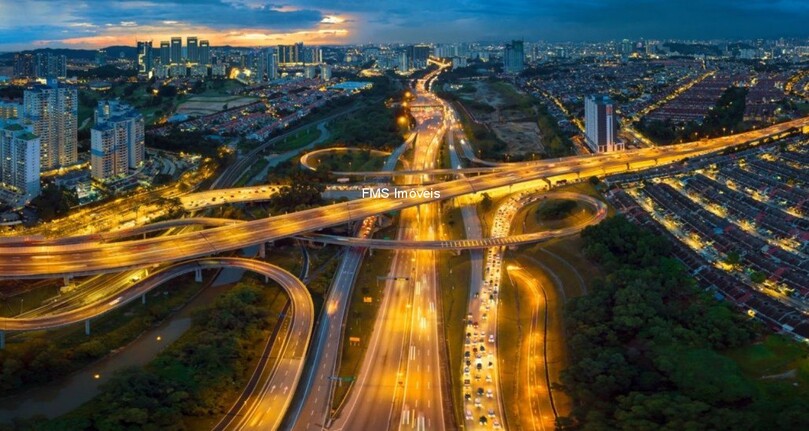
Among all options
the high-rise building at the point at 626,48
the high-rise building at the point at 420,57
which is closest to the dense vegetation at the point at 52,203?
the high-rise building at the point at 420,57

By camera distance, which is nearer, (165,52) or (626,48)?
(165,52)

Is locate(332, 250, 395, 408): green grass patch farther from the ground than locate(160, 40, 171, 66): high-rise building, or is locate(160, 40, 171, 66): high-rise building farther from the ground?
locate(160, 40, 171, 66): high-rise building

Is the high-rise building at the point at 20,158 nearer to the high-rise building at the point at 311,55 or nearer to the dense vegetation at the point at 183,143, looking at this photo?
the dense vegetation at the point at 183,143

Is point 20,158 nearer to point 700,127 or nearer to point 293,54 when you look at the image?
point 700,127

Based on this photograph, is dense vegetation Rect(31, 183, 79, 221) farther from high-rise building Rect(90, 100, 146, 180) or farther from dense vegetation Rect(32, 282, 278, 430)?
dense vegetation Rect(32, 282, 278, 430)

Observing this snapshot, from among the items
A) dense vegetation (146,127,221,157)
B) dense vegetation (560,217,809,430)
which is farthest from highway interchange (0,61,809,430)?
dense vegetation (146,127,221,157)

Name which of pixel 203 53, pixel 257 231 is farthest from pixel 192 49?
pixel 257 231

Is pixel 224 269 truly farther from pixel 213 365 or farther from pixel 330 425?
pixel 330 425
